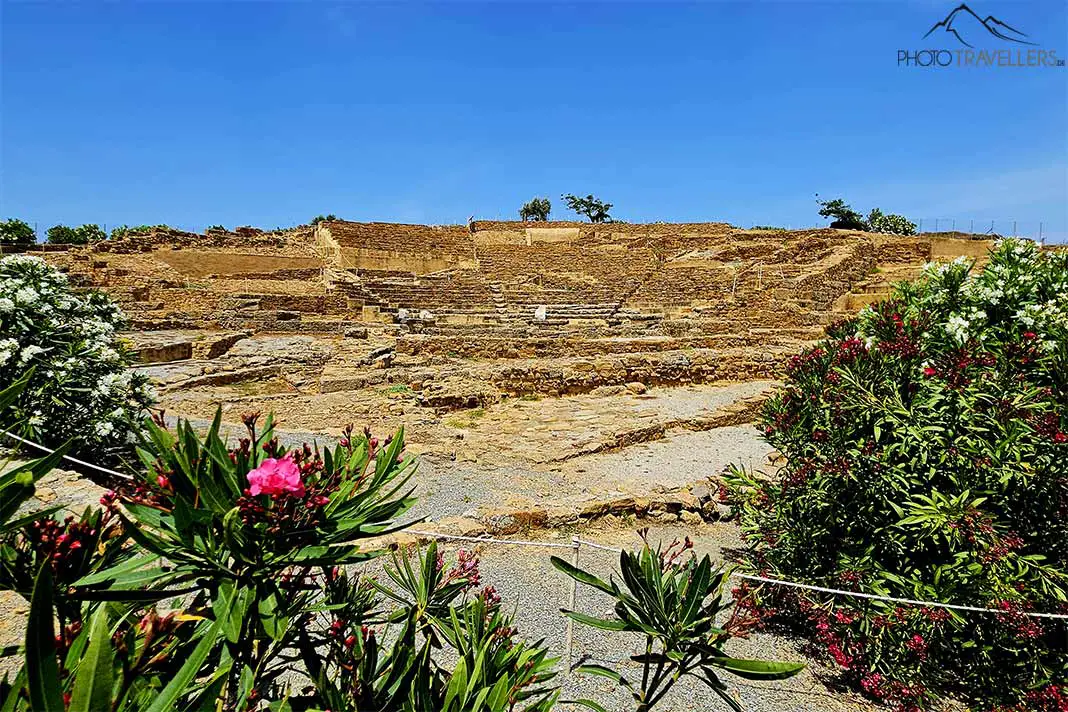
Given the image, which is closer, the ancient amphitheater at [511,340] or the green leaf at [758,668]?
the green leaf at [758,668]

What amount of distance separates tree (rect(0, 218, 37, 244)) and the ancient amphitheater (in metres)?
9.18

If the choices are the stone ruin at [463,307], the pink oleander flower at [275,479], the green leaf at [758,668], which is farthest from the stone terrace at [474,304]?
the green leaf at [758,668]

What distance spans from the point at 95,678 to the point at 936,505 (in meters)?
3.80

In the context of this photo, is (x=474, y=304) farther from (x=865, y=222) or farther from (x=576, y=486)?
(x=865, y=222)

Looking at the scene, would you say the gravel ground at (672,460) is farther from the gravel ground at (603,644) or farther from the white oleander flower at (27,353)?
the white oleander flower at (27,353)

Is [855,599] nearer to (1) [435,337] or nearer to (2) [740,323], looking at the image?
(1) [435,337]

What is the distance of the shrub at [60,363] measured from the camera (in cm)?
514

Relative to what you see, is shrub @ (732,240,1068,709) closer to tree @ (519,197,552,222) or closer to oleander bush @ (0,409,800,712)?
oleander bush @ (0,409,800,712)

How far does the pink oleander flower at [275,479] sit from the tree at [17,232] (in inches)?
1701

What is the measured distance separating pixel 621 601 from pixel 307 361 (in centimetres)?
1260

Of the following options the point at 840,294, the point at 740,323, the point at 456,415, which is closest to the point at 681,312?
the point at 740,323

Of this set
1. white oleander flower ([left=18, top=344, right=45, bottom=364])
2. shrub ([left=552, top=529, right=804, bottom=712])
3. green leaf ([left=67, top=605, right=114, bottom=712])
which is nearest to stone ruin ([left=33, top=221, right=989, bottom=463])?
white oleander flower ([left=18, top=344, right=45, bottom=364])

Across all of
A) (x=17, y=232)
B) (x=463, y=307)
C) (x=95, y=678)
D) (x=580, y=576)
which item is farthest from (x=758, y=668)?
(x=17, y=232)

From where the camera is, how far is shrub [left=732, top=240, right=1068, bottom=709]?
312 cm
